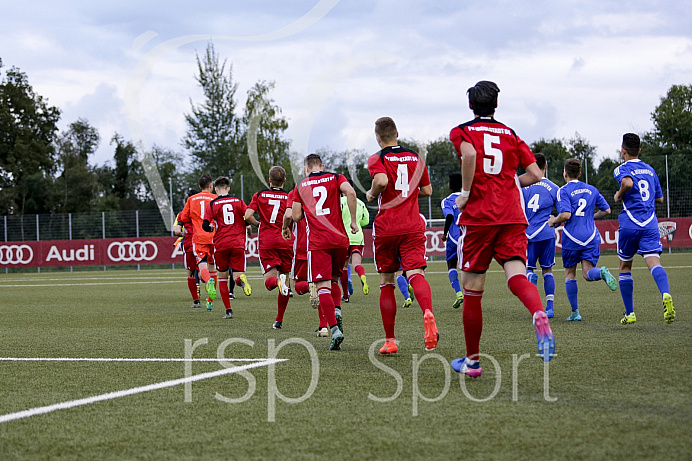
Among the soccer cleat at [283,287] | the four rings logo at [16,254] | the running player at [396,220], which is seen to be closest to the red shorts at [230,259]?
the soccer cleat at [283,287]

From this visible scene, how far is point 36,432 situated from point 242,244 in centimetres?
819

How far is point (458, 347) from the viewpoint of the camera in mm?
6910

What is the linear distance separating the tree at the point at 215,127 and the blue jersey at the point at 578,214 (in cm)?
3487

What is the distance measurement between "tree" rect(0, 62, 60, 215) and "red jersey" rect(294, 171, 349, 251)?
51.1 metres

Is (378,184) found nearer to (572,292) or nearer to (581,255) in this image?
(572,292)

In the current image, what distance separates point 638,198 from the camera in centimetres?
873

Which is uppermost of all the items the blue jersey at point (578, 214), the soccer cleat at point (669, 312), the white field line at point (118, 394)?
A: the blue jersey at point (578, 214)

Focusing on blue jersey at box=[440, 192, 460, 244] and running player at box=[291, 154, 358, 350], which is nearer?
running player at box=[291, 154, 358, 350]

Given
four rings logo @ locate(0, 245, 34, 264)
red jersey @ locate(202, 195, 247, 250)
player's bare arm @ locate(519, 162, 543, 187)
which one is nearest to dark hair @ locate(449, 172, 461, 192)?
red jersey @ locate(202, 195, 247, 250)

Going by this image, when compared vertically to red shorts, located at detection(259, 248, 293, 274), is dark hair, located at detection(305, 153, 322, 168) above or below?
above

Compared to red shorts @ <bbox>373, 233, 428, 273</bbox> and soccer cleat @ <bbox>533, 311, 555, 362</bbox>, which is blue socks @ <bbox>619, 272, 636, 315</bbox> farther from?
soccer cleat @ <bbox>533, 311, 555, 362</bbox>

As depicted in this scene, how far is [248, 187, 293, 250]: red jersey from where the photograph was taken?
10.1 m

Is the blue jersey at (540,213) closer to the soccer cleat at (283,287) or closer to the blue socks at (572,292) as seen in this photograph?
the blue socks at (572,292)

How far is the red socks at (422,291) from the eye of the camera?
21.4 feet
